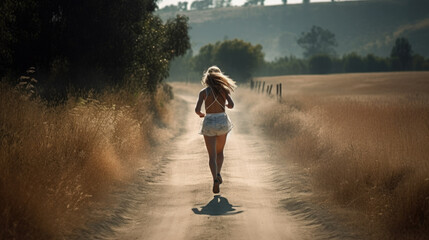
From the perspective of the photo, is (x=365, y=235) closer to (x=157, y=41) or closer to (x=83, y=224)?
(x=83, y=224)

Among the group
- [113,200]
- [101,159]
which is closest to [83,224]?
[113,200]

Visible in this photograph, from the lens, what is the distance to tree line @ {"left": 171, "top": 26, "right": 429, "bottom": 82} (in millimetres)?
78188

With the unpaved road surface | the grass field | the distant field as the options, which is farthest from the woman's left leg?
the distant field

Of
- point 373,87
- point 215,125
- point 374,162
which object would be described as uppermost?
point 215,125

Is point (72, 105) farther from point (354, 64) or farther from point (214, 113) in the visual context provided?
point (354, 64)

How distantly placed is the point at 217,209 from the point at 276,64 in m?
123

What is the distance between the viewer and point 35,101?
10.6m

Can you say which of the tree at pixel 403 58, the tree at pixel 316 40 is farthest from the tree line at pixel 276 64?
the tree at pixel 316 40

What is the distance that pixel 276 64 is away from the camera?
129m

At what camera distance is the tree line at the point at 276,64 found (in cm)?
7819

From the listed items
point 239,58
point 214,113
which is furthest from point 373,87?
point 214,113

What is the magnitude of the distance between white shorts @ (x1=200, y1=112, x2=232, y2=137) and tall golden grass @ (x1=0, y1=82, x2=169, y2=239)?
2151 millimetres

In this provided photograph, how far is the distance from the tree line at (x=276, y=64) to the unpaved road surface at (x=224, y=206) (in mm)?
65313

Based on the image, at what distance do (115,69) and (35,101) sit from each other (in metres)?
6.94
